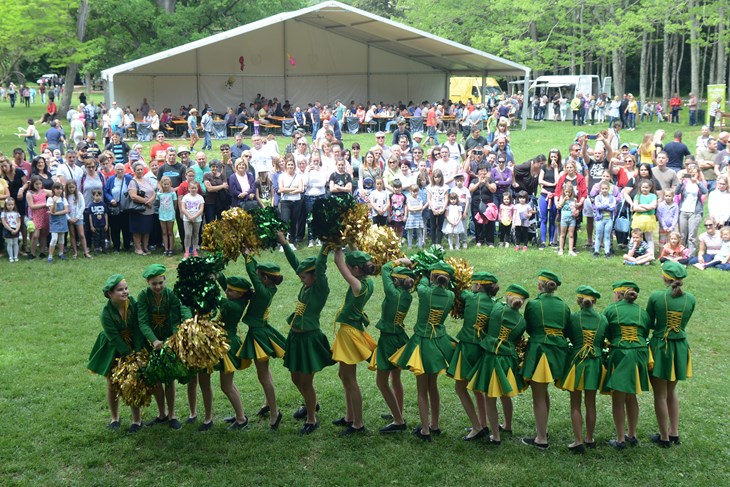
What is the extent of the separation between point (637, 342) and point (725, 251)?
6.70 metres

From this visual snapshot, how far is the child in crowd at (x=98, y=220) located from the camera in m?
13.0

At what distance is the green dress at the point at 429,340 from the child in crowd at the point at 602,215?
718 cm

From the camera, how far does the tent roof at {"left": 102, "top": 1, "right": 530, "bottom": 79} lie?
25.3 meters

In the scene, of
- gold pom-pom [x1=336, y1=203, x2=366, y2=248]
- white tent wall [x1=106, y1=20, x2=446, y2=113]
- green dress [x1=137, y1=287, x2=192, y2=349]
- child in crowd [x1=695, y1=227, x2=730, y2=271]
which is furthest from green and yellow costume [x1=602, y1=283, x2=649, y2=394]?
white tent wall [x1=106, y1=20, x2=446, y2=113]

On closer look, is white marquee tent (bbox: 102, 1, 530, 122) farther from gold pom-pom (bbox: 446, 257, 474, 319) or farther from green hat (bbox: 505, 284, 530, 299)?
green hat (bbox: 505, 284, 530, 299)

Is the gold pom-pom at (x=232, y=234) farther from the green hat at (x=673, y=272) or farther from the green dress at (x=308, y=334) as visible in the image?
the green hat at (x=673, y=272)

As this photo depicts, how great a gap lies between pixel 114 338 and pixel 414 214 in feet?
25.1

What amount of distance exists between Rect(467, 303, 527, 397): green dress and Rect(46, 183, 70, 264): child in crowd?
8545 millimetres

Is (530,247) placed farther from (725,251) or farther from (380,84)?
(380,84)

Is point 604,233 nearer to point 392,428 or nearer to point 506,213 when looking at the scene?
point 506,213

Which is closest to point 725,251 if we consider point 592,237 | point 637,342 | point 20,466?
point 592,237

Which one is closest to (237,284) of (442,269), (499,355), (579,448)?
→ (442,269)

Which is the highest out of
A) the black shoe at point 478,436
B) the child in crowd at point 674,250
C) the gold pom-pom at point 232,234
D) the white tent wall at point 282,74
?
the white tent wall at point 282,74

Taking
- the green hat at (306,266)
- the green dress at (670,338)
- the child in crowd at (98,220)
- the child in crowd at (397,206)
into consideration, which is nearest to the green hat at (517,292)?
the green dress at (670,338)
